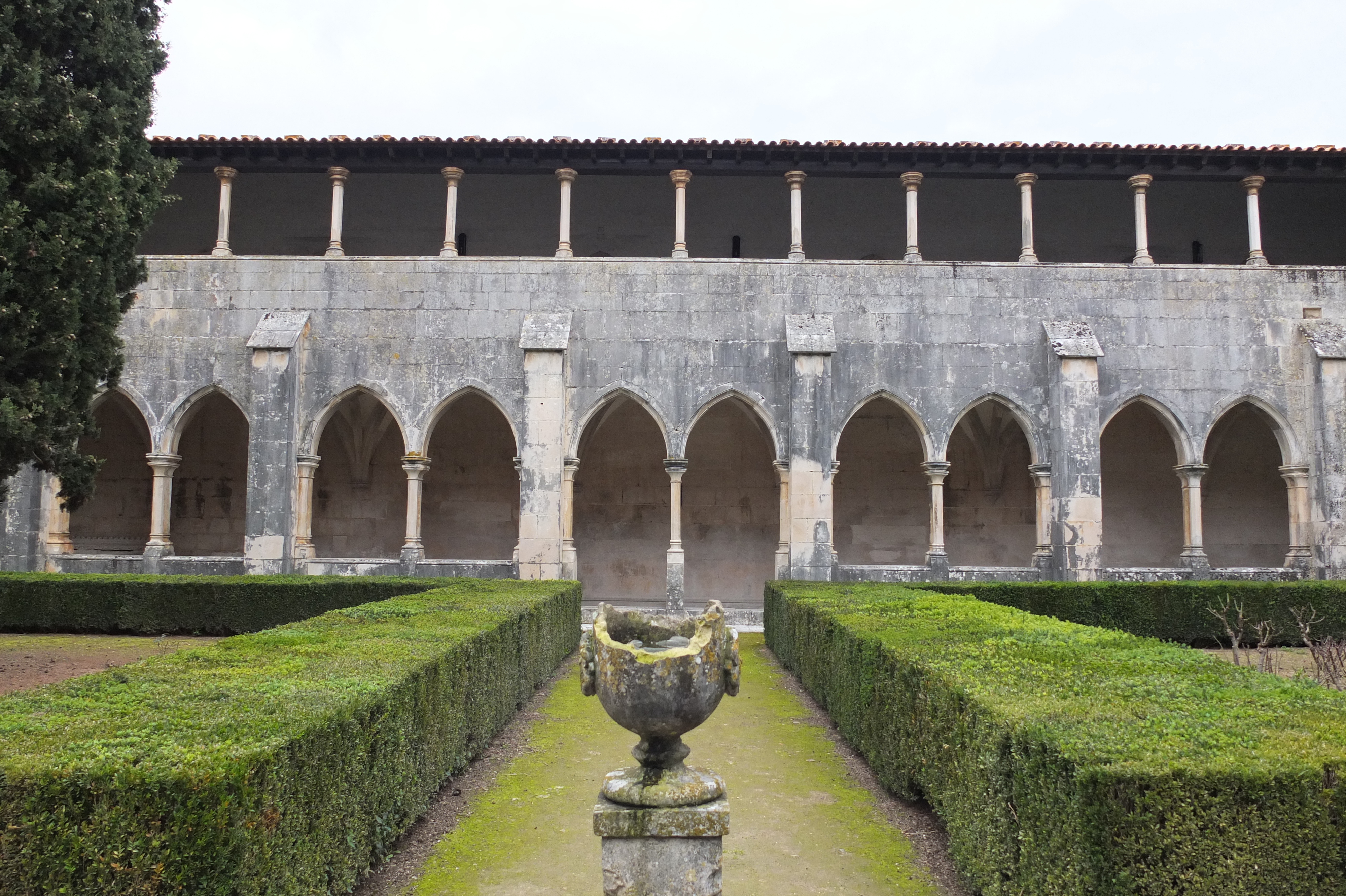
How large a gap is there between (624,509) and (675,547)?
4.13m

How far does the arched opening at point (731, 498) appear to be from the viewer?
19125mm

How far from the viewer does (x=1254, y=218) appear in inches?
626

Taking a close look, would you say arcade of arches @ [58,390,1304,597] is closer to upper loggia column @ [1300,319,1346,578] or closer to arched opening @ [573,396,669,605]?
arched opening @ [573,396,669,605]

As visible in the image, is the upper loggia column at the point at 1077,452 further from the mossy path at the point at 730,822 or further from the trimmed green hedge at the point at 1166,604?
the mossy path at the point at 730,822

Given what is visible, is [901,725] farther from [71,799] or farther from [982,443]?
[982,443]

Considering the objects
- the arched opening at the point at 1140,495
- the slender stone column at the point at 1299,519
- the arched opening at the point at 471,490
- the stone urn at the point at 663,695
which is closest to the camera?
the stone urn at the point at 663,695

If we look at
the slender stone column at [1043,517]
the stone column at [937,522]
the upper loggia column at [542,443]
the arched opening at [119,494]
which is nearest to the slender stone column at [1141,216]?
the slender stone column at [1043,517]

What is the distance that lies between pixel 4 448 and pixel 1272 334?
1745cm

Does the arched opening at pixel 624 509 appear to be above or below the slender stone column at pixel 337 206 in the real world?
below

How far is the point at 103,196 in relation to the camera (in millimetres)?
8969

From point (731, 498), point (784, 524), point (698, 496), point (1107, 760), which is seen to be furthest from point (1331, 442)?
point (1107, 760)

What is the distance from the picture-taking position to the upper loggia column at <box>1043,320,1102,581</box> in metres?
15.0

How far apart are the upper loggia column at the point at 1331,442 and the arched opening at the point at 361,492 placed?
16.2 metres

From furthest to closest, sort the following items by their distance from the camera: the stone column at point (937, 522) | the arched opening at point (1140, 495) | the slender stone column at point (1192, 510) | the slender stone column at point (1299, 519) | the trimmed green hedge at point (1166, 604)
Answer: the arched opening at point (1140, 495), the slender stone column at point (1192, 510), the slender stone column at point (1299, 519), the stone column at point (937, 522), the trimmed green hedge at point (1166, 604)
